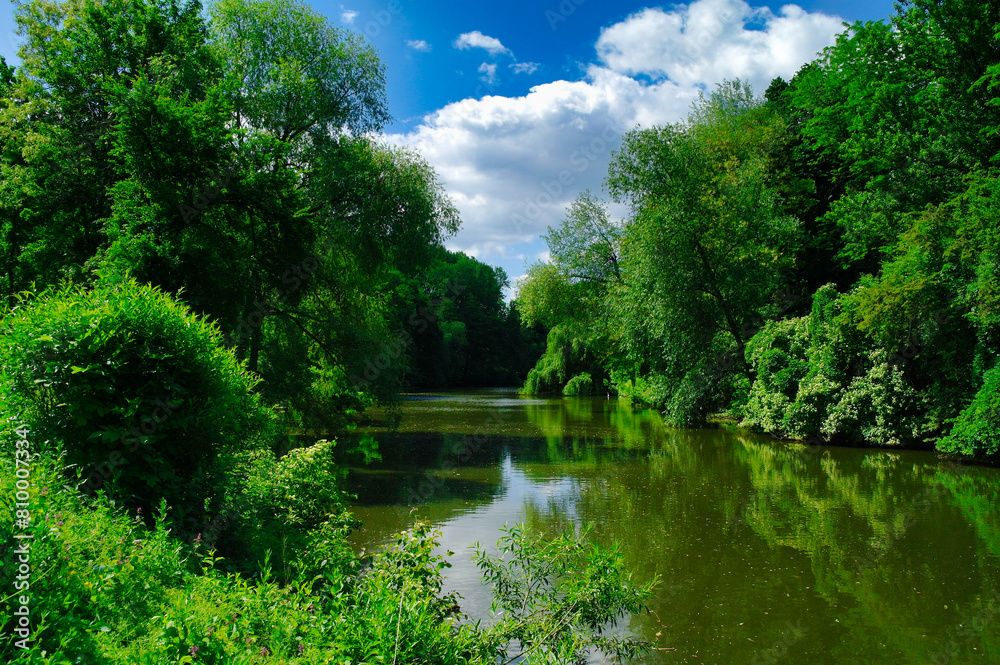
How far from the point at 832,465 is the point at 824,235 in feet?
45.2

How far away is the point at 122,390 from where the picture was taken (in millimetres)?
5359

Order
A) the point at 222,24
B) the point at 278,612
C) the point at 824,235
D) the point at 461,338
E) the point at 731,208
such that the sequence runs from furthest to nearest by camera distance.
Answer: the point at 461,338 → the point at 824,235 → the point at 731,208 → the point at 222,24 → the point at 278,612

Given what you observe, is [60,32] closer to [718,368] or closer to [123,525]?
[123,525]

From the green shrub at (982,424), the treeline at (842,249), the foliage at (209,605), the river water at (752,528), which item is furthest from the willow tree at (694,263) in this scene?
the foliage at (209,605)

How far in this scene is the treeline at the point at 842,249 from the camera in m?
15.7

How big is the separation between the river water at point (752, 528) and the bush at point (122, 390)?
2390 mm

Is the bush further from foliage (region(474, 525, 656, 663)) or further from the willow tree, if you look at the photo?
the willow tree

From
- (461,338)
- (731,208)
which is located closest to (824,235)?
(731,208)

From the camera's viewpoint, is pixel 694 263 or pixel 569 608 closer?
pixel 569 608

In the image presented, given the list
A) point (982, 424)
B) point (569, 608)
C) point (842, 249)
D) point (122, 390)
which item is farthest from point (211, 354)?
point (842, 249)

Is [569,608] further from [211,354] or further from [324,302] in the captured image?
[324,302]

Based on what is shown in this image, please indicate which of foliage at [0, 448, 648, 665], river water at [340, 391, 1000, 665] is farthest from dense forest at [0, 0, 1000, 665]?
river water at [340, 391, 1000, 665]

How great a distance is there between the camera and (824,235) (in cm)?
2555

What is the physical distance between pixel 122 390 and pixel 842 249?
994 inches
